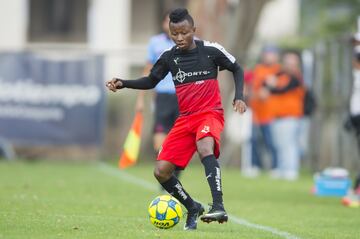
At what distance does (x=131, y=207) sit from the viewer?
13.0 metres

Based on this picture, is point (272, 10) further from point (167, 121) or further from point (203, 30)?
point (167, 121)

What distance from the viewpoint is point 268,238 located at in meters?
9.72

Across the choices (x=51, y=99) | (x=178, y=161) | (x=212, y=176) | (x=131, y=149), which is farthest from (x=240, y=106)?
(x=51, y=99)

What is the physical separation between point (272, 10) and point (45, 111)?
16956 millimetres

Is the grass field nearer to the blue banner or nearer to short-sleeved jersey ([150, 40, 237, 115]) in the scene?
short-sleeved jersey ([150, 40, 237, 115])

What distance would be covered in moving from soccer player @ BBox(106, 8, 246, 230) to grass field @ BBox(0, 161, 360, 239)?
20.7 inches

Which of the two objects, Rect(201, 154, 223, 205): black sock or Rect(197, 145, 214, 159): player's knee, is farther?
Rect(197, 145, 214, 159): player's knee

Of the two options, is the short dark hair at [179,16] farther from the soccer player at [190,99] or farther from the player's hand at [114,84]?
the player's hand at [114,84]

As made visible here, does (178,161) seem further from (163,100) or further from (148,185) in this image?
(148,185)

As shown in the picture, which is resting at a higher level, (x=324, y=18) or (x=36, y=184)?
(x=324, y=18)

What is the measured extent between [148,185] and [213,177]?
7.68 meters

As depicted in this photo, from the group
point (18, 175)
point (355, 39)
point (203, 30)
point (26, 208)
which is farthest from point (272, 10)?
point (26, 208)

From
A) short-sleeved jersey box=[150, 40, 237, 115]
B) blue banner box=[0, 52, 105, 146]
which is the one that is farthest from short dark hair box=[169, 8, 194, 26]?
blue banner box=[0, 52, 105, 146]

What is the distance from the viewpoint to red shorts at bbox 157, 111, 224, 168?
10352 mm
